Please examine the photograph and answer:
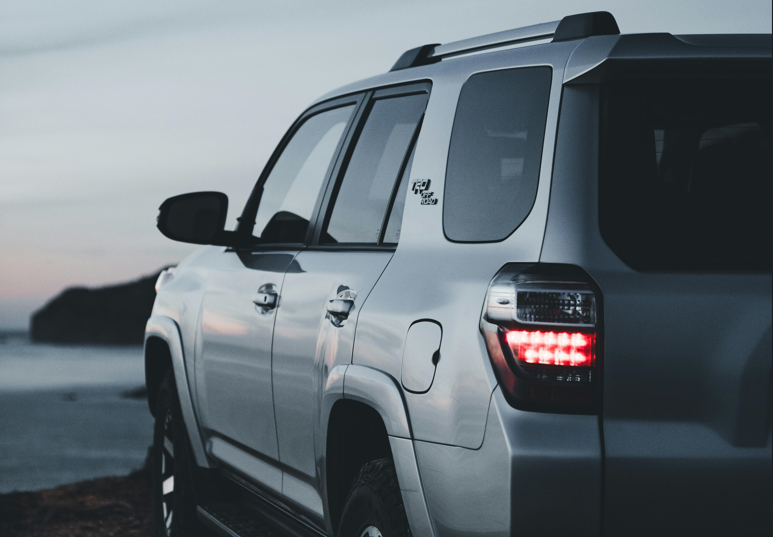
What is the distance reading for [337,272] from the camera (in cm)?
323

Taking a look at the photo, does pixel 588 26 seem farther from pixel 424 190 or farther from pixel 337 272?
pixel 337 272

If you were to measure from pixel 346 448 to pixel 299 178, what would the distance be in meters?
1.31

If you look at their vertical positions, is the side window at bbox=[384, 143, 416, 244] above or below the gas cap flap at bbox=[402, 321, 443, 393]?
above

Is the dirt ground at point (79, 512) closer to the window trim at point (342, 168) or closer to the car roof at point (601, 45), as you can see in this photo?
the window trim at point (342, 168)

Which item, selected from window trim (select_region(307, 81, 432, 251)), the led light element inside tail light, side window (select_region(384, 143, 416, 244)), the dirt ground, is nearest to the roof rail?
window trim (select_region(307, 81, 432, 251))

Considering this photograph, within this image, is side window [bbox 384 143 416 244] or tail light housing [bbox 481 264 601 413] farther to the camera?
side window [bbox 384 143 416 244]

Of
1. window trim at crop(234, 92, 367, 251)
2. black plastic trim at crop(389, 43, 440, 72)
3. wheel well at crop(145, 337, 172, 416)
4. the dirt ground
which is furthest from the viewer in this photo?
the dirt ground

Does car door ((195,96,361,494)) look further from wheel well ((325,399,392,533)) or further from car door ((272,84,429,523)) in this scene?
wheel well ((325,399,392,533))

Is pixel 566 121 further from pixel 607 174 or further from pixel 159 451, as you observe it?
pixel 159 451

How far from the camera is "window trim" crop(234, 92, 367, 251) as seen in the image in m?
3.58

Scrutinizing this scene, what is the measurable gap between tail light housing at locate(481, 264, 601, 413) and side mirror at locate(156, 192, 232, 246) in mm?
2239

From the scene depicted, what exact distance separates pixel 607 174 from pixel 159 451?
140 inches

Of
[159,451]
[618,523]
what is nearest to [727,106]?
[618,523]

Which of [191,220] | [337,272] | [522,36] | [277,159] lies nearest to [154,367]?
[191,220]
